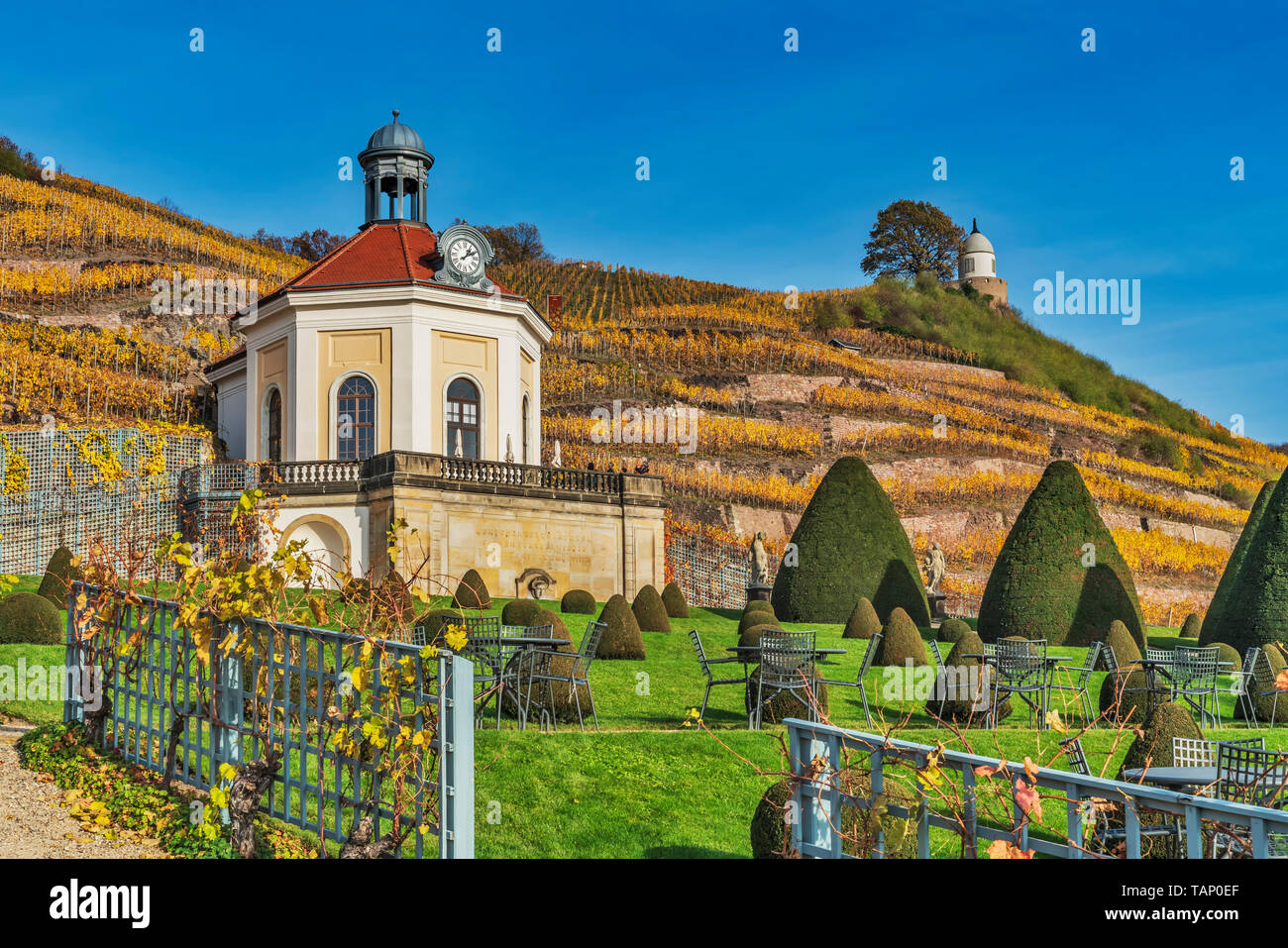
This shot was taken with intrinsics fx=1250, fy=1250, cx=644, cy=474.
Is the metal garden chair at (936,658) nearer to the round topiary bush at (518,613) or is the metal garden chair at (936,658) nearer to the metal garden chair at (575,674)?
the metal garden chair at (575,674)

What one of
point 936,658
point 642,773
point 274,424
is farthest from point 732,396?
point 642,773

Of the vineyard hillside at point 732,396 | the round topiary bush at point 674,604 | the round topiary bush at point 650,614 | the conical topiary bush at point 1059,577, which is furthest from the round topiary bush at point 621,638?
the vineyard hillside at point 732,396

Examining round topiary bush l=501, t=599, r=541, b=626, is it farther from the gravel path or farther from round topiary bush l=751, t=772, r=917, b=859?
round topiary bush l=751, t=772, r=917, b=859

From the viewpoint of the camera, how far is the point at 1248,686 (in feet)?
52.7

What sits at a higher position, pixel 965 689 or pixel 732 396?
pixel 732 396

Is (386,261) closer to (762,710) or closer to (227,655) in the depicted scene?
(762,710)

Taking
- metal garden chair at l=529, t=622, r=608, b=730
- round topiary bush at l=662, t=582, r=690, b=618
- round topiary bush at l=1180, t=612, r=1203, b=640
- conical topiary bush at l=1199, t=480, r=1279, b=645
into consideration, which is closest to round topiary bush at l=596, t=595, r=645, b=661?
metal garden chair at l=529, t=622, r=608, b=730

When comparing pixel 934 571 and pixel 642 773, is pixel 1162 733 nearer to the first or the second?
pixel 642 773

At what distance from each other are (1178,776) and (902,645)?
929cm

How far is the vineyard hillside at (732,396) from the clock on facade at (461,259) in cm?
885

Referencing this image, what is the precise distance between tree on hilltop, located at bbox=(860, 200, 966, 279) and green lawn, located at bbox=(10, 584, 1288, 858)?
2803 inches
